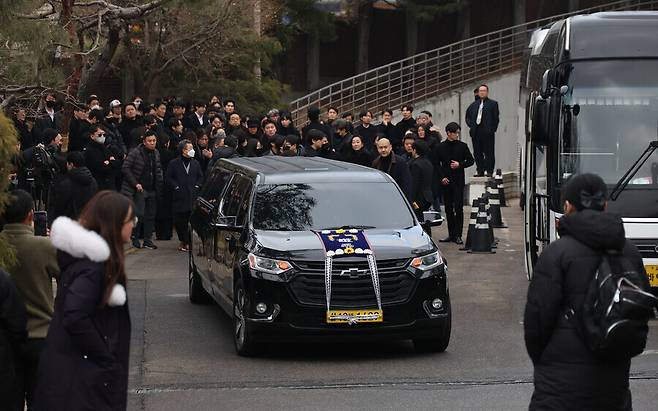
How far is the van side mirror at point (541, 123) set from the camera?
516 inches

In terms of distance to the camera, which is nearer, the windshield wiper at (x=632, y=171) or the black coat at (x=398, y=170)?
the windshield wiper at (x=632, y=171)

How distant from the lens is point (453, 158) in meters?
20.0

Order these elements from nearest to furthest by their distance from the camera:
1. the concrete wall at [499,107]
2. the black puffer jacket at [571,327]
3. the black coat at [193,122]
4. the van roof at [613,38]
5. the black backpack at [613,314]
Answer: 1. the black backpack at [613,314]
2. the black puffer jacket at [571,327]
3. the van roof at [613,38]
4. the black coat at [193,122]
5. the concrete wall at [499,107]

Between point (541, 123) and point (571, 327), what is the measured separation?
720 centimetres

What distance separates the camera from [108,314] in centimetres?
609

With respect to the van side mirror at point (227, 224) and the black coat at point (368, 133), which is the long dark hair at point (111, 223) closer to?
the van side mirror at point (227, 224)

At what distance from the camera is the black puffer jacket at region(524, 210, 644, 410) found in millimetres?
6066

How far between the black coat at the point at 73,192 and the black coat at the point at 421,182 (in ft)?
15.0

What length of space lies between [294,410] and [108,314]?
3.46m

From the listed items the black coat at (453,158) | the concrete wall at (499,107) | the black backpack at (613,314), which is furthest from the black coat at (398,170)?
the concrete wall at (499,107)

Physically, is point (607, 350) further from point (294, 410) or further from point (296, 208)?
point (296, 208)

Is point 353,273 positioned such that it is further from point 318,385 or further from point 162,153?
point 162,153

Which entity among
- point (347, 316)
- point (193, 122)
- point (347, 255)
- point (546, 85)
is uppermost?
point (546, 85)

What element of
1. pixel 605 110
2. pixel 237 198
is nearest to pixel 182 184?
pixel 237 198
